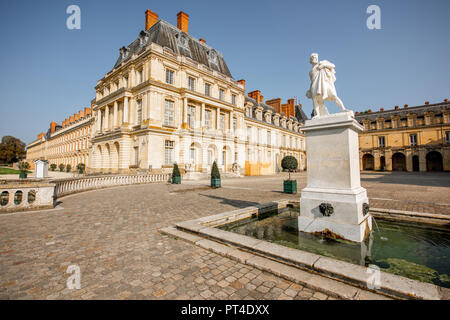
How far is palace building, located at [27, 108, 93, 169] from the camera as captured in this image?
4422cm

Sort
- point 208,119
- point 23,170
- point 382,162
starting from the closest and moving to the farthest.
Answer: point 23,170 → point 208,119 → point 382,162

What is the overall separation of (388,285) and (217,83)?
3036cm

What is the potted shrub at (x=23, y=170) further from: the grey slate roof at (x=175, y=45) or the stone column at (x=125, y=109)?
the grey slate roof at (x=175, y=45)

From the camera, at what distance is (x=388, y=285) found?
2020mm

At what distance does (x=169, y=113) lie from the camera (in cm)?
2403

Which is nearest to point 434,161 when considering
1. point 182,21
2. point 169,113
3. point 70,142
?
point 169,113

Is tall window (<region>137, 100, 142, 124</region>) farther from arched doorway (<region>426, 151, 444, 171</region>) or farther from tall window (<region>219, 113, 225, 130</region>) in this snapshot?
arched doorway (<region>426, 151, 444, 171</region>)

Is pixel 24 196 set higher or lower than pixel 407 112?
lower

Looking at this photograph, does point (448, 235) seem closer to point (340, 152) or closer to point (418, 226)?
point (418, 226)

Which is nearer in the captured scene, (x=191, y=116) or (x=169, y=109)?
(x=169, y=109)

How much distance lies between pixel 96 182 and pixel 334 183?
14727mm

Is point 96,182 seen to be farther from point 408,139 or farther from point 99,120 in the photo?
point 408,139

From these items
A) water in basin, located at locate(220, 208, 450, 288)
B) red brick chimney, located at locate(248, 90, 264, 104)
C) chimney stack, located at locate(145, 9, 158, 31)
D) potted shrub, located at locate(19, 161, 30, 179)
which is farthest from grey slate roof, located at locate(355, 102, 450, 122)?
potted shrub, located at locate(19, 161, 30, 179)
